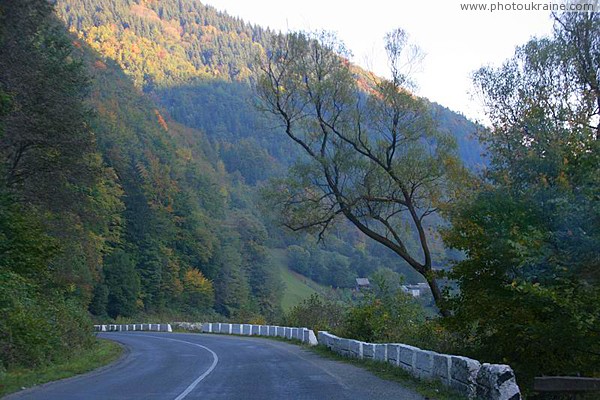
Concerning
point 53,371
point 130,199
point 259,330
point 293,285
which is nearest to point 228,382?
point 53,371

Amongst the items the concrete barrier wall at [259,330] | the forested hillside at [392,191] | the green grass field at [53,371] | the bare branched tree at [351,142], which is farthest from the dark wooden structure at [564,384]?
the concrete barrier wall at [259,330]

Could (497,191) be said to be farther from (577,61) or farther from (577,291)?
(577,61)

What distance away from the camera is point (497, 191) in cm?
1374

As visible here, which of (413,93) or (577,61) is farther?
(413,93)

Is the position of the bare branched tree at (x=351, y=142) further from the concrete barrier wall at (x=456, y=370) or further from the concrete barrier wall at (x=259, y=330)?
the concrete barrier wall at (x=456, y=370)

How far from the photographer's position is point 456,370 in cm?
1155

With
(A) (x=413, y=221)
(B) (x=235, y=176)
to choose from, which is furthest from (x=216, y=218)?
(A) (x=413, y=221)

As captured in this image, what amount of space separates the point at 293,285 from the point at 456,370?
112349 millimetres

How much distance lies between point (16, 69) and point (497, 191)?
15.5 meters

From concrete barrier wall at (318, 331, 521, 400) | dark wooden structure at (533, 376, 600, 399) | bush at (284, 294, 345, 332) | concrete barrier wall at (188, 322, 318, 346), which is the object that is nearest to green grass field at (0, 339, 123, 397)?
concrete barrier wall at (318, 331, 521, 400)

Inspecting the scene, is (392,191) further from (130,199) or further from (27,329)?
(130,199)

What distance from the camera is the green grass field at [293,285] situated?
111 m

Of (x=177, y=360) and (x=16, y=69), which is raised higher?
(x=16, y=69)

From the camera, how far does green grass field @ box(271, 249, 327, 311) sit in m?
111
